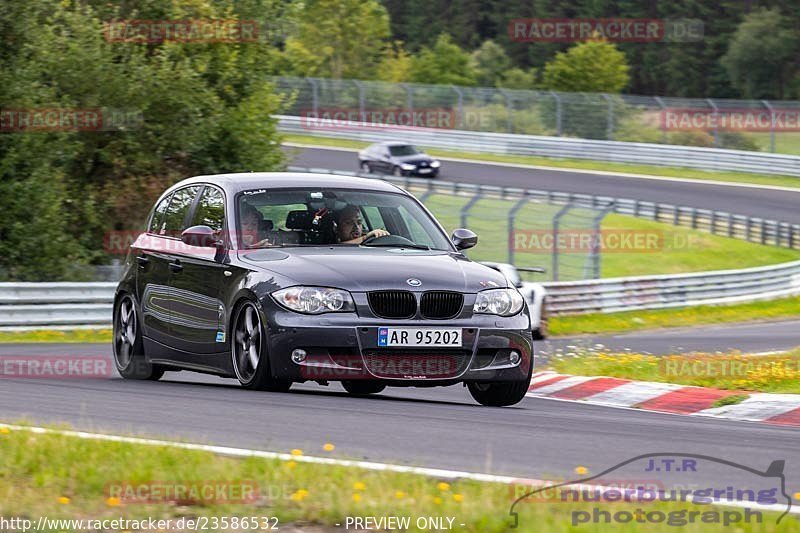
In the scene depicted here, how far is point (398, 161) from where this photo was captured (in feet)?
161

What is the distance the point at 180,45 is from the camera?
95.2 feet

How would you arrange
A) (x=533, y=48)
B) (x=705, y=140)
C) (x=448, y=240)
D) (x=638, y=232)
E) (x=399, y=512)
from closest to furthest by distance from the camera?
(x=399, y=512), (x=448, y=240), (x=638, y=232), (x=705, y=140), (x=533, y=48)

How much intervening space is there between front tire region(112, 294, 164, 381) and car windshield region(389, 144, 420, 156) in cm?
3845

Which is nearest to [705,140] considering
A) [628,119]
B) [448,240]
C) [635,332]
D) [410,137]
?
Answer: [628,119]

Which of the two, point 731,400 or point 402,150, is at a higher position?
point 731,400

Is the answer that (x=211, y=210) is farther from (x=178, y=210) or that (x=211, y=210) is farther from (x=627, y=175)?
(x=627, y=175)

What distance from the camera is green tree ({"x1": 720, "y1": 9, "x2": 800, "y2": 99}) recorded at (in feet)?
279

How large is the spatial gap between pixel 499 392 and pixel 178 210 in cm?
296

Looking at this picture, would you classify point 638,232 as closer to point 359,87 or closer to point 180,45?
point 180,45

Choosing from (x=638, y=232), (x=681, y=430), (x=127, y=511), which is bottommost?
(x=638, y=232)

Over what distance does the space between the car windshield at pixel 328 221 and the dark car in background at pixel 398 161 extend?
38510mm

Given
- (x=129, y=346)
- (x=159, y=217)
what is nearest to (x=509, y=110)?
(x=159, y=217)

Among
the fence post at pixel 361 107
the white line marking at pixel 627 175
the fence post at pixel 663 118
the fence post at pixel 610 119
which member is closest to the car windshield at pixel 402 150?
the white line marking at pixel 627 175

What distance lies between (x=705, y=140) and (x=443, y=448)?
5136cm
